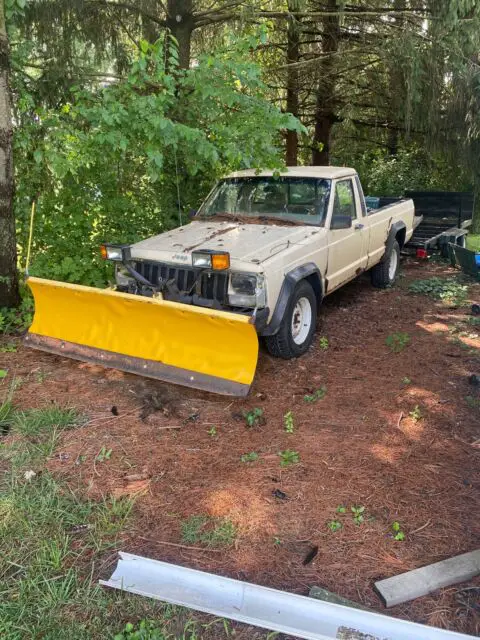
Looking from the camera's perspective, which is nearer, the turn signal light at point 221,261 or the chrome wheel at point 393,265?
the turn signal light at point 221,261

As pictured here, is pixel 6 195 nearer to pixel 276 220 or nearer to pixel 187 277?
pixel 187 277

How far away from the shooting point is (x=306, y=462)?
143 inches

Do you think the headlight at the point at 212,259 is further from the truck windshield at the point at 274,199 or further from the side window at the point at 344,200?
the side window at the point at 344,200

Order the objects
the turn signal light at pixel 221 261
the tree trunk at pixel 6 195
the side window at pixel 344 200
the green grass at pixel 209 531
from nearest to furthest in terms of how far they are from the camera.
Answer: the green grass at pixel 209 531 → the turn signal light at pixel 221 261 → the tree trunk at pixel 6 195 → the side window at pixel 344 200

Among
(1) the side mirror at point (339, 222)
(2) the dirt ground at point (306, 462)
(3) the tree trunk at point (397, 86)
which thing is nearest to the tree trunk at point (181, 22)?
(3) the tree trunk at point (397, 86)

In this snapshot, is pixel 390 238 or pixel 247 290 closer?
pixel 247 290

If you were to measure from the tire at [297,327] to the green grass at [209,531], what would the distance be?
7.17ft

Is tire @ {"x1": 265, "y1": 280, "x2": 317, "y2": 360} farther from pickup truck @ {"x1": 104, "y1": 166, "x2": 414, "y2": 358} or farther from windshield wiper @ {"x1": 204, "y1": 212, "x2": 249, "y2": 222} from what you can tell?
windshield wiper @ {"x1": 204, "y1": 212, "x2": 249, "y2": 222}

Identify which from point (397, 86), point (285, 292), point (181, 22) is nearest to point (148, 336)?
point (285, 292)

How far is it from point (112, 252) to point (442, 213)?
8058 mm

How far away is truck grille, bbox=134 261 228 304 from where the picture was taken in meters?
4.68

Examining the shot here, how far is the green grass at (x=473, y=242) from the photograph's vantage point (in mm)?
10893

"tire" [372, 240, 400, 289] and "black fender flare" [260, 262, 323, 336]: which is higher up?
"black fender flare" [260, 262, 323, 336]

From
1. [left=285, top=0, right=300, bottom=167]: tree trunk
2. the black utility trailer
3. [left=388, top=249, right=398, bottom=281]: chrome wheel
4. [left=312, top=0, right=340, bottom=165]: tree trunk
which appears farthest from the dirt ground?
[left=312, top=0, right=340, bottom=165]: tree trunk
